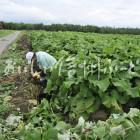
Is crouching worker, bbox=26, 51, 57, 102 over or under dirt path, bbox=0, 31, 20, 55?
over

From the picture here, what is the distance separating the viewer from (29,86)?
9.32m

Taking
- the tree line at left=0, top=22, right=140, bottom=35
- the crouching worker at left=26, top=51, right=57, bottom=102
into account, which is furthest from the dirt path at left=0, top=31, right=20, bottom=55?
the tree line at left=0, top=22, right=140, bottom=35

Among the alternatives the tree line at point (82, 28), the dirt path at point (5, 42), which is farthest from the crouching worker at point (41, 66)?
the tree line at point (82, 28)

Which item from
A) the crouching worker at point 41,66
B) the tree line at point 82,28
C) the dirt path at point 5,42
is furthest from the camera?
the tree line at point 82,28


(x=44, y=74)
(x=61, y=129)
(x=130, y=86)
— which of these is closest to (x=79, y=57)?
(x=130, y=86)

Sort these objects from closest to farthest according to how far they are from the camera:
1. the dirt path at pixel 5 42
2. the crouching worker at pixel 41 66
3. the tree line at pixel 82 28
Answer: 1. the crouching worker at pixel 41 66
2. the dirt path at pixel 5 42
3. the tree line at pixel 82 28

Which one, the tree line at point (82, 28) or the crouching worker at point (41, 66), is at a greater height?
the crouching worker at point (41, 66)

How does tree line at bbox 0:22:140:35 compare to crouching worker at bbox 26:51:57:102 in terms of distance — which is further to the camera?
tree line at bbox 0:22:140:35

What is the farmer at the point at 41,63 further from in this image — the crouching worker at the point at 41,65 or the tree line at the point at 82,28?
the tree line at the point at 82,28

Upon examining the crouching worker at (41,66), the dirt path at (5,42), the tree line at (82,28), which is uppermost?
the crouching worker at (41,66)

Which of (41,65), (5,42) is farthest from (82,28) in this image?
(41,65)

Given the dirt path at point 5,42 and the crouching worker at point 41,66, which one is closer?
the crouching worker at point 41,66

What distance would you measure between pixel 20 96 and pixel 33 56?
1340 millimetres

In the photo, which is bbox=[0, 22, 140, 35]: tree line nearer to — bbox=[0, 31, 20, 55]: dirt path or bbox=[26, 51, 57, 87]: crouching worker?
bbox=[0, 31, 20, 55]: dirt path
